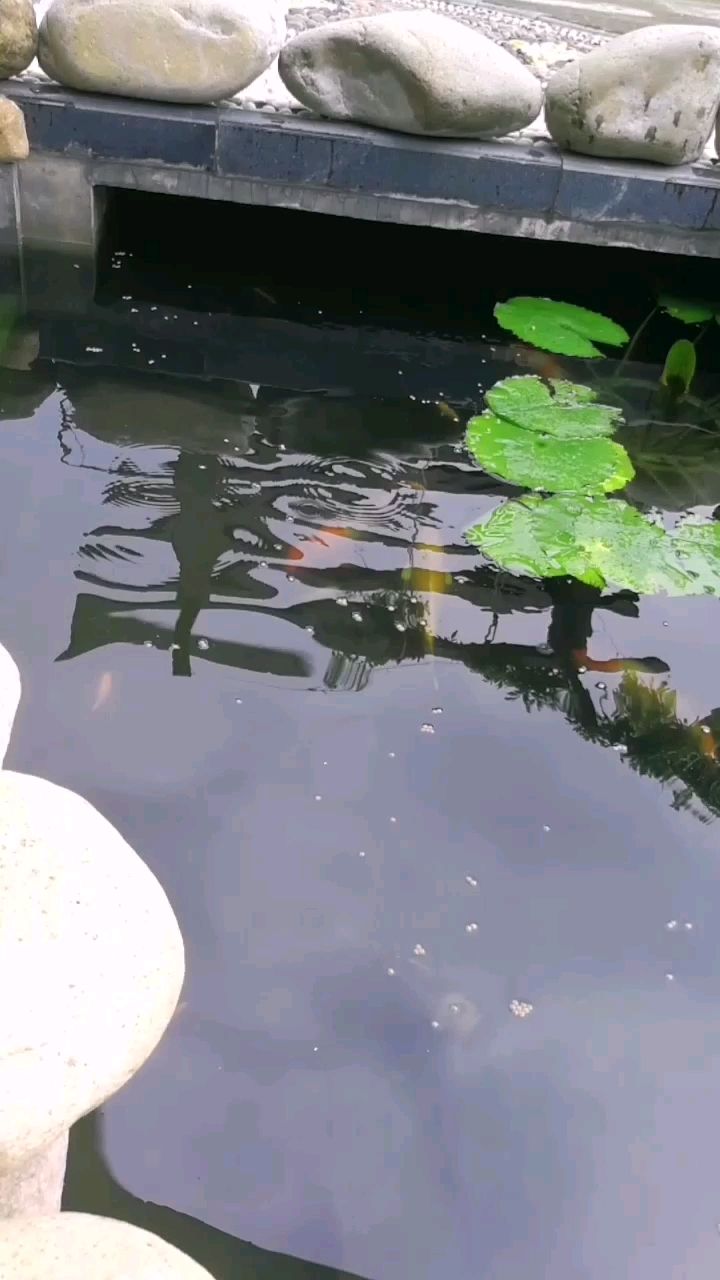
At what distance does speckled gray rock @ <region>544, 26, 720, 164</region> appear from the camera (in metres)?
3.43

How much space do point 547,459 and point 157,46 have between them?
76.2 inches

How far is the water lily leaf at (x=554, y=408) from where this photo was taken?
3076mm

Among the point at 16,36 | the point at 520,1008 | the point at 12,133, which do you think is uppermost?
the point at 16,36

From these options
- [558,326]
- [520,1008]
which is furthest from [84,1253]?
[558,326]

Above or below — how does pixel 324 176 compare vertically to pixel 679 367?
above

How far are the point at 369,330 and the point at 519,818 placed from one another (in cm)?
225

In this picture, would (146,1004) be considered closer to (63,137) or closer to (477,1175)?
(477,1175)

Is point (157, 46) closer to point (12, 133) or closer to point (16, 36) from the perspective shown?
point (16, 36)

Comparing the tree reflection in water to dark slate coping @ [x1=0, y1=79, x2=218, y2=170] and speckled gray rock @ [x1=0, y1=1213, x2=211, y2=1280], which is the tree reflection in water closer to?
dark slate coping @ [x1=0, y1=79, x2=218, y2=170]

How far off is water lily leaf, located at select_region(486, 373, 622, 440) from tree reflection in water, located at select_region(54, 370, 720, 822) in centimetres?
19

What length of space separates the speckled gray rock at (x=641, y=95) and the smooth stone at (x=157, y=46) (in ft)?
3.49

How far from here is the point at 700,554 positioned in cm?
264

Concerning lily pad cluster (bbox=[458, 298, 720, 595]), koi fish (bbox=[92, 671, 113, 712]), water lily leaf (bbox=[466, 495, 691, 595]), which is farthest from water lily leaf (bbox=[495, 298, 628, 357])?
koi fish (bbox=[92, 671, 113, 712])

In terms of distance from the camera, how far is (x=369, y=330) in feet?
12.1
